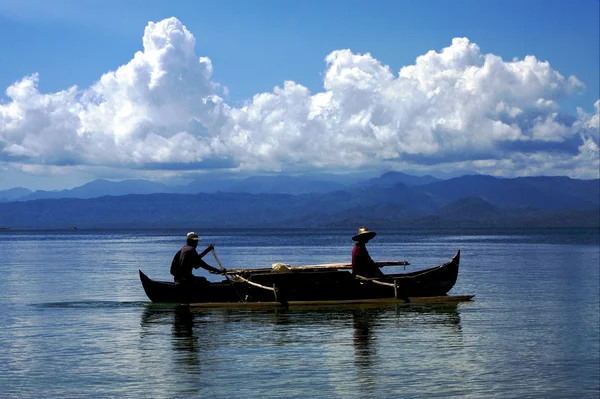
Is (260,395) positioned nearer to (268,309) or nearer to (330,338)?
(330,338)

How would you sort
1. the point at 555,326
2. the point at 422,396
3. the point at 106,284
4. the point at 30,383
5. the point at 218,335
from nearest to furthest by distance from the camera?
the point at 422,396
the point at 30,383
the point at 218,335
the point at 555,326
the point at 106,284

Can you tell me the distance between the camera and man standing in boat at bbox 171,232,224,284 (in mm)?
32094

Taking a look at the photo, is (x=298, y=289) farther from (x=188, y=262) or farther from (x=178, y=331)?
(x=178, y=331)

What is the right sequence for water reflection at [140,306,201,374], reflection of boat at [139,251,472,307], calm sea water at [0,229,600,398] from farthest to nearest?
reflection of boat at [139,251,472,307]
water reflection at [140,306,201,374]
calm sea water at [0,229,600,398]

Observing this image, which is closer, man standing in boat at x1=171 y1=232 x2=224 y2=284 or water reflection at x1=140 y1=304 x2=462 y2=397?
water reflection at x1=140 y1=304 x2=462 y2=397

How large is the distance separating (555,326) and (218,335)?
1140cm

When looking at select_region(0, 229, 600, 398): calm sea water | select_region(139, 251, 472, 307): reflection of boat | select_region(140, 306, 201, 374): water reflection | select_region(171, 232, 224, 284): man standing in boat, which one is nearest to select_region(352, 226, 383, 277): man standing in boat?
select_region(139, 251, 472, 307): reflection of boat

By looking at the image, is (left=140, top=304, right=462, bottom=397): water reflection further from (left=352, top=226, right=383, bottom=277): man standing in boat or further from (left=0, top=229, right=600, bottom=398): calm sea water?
(left=352, top=226, right=383, bottom=277): man standing in boat

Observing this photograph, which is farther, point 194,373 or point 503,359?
point 503,359

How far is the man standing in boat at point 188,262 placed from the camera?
3209cm

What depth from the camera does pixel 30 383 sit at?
63.7 ft

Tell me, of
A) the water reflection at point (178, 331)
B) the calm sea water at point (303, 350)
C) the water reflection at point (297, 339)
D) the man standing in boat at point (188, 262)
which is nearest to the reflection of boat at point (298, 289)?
the man standing in boat at point (188, 262)

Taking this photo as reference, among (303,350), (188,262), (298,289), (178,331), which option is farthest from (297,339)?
(188,262)

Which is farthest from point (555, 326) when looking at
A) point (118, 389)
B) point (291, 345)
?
point (118, 389)
